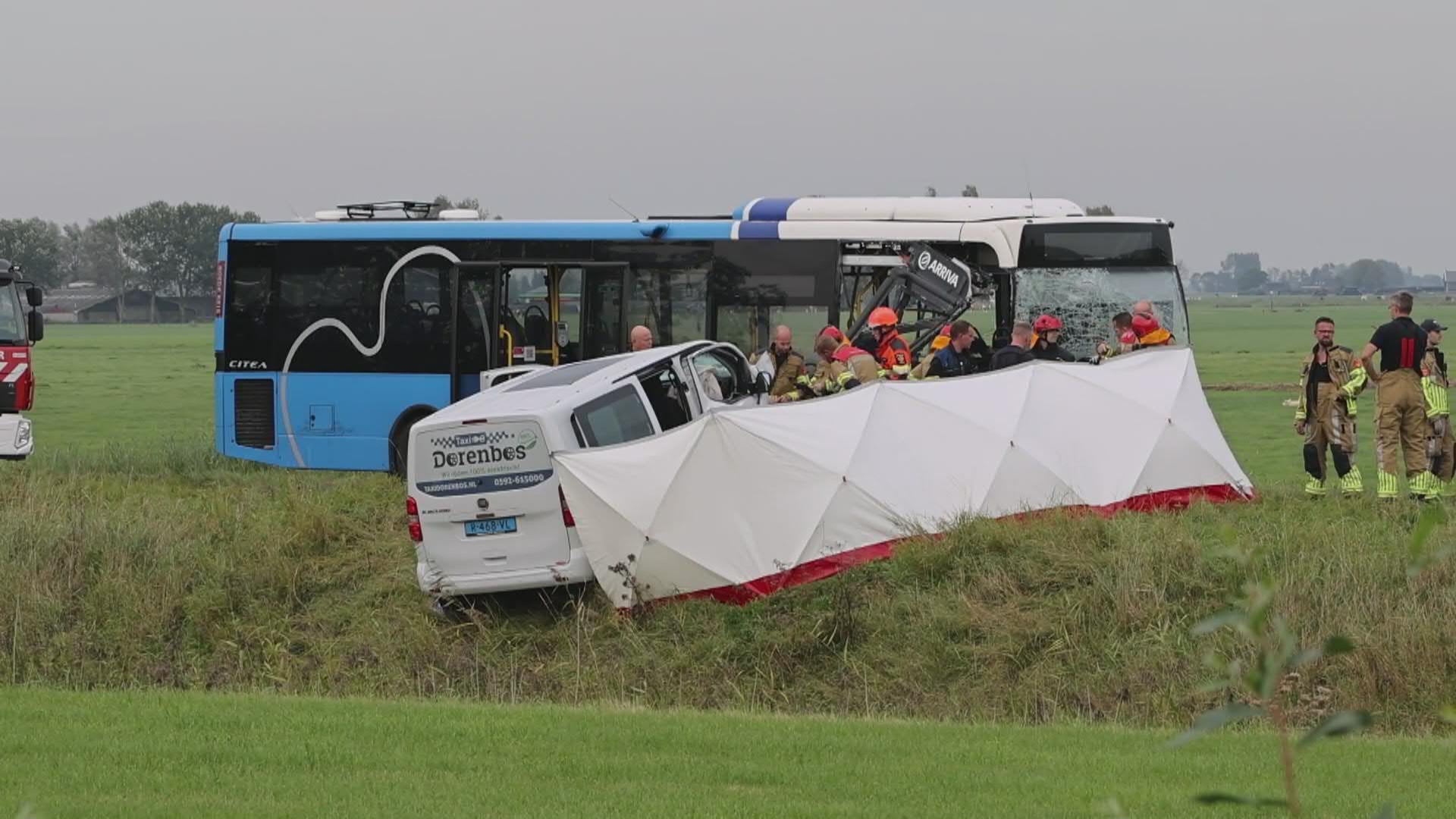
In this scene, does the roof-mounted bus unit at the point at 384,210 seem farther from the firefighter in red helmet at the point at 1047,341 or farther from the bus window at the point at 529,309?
the firefighter in red helmet at the point at 1047,341

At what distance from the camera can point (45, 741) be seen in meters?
9.13

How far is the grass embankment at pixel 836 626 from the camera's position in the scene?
12.1 metres

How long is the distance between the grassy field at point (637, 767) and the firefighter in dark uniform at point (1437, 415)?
7861 millimetres

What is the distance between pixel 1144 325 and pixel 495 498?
295 inches

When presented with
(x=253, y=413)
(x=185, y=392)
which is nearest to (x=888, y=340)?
(x=253, y=413)

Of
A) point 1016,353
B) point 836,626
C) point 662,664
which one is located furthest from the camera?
point 1016,353

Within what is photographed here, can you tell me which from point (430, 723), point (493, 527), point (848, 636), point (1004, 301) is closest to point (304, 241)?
point (1004, 301)

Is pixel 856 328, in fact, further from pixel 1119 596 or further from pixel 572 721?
pixel 572 721

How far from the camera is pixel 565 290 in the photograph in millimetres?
21844

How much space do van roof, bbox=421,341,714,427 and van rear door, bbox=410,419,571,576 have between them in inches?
6.0

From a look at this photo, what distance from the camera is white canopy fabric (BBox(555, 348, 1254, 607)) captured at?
43.9 feet

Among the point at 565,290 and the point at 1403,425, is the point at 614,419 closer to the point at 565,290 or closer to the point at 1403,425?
the point at 1403,425

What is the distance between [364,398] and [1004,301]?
7.73 metres

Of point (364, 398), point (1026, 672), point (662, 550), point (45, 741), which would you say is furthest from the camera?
point (364, 398)
